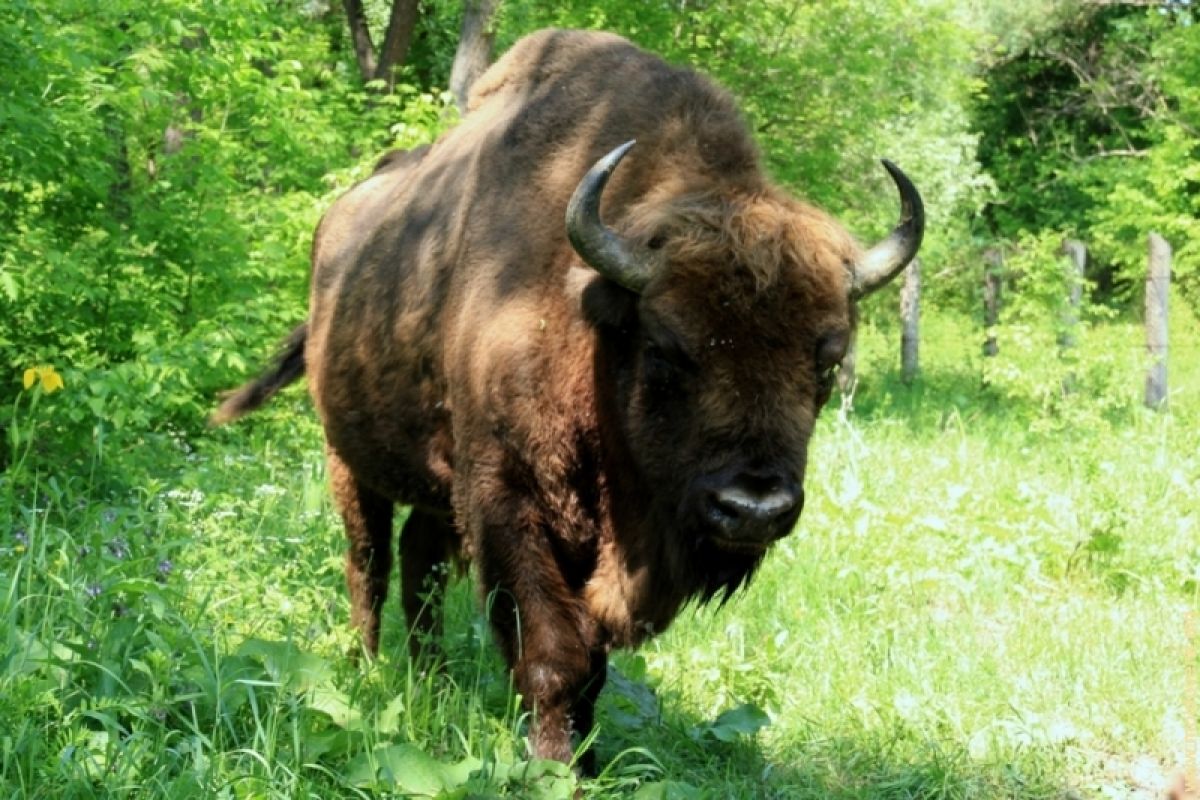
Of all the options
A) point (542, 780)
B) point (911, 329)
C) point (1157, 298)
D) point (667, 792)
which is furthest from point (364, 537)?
point (911, 329)

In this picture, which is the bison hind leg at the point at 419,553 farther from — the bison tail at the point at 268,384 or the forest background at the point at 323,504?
the bison tail at the point at 268,384

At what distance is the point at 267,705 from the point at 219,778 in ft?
1.61

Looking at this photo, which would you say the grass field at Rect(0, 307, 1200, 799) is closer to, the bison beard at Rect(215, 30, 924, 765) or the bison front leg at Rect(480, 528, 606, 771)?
the bison front leg at Rect(480, 528, 606, 771)

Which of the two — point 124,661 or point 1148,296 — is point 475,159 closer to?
point 124,661

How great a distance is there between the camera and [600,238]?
166 inches

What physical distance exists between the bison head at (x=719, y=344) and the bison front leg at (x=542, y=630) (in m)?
0.45

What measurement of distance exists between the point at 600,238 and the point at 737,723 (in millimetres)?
1880

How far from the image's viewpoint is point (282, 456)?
9.82 metres

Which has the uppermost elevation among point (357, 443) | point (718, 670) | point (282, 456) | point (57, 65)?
point (57, 65)

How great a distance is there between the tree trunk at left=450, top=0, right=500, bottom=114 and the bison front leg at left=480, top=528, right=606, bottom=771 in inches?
465

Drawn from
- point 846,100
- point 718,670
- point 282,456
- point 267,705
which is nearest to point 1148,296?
point 846,100

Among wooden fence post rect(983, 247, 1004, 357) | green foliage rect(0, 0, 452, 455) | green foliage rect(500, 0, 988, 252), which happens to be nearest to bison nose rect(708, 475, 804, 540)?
green foliage rect(0, 0, 452, 455)

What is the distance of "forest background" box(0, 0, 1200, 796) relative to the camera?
3801mm

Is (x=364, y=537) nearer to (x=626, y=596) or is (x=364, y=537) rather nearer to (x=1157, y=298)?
(x=626, y=596)
